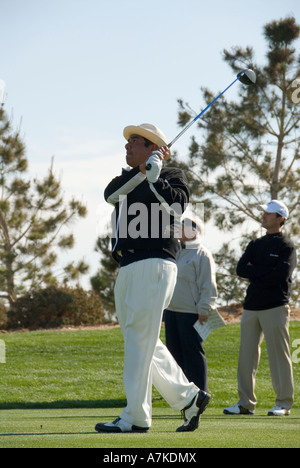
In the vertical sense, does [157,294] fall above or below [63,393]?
above

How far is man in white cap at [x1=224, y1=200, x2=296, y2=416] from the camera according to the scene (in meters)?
7.89

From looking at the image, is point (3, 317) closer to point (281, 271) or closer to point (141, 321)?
point (281, 271)

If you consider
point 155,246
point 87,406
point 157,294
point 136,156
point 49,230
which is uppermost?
point 49,230

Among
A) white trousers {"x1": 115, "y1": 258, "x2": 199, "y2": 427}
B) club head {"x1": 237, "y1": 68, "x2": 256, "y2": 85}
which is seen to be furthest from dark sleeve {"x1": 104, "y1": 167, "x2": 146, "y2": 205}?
club head {"x1": 237, "y1": 68, "x2": 256, "y2": 85}

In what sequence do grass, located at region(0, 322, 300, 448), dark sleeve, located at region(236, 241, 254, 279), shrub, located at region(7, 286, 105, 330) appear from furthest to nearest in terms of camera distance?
shrub, located at region(7, 286, 105, 330) → dark sleeve, located at region(236, 241, 254, 279) → grass, located at region(0, 322, 300, 448)

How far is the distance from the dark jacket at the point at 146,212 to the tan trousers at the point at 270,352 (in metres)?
2.71

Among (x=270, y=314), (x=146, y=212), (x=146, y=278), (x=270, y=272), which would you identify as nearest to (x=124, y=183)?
(x=146, y=212)

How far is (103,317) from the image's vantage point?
19547 millimetres

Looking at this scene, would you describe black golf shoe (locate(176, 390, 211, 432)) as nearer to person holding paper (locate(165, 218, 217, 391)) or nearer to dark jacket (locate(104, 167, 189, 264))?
dark jacket (locate(104, 167, 189, 264))

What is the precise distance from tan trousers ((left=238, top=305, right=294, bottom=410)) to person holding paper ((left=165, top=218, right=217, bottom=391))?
52 cm

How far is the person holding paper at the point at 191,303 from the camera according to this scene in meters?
7.70
